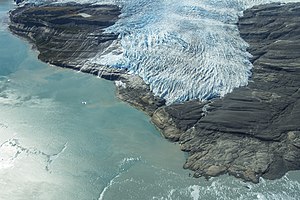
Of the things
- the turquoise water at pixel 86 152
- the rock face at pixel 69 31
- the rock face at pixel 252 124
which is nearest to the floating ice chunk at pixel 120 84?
the turquoise water at pixel 86 152

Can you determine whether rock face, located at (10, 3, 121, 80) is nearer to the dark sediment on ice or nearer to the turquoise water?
the dark sediment on ice

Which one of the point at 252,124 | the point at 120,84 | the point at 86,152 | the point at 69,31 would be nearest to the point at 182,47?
the point at 120,84

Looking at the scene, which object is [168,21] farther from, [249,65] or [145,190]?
[145,190]

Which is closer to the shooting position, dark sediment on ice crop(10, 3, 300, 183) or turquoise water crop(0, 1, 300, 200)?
turquoise water crop(0, 1, 300, 200)

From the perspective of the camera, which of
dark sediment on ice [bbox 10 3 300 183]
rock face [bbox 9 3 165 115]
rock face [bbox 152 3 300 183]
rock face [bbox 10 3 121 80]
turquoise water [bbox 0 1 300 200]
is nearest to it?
turquoise water [bbox 0 1 300 200]

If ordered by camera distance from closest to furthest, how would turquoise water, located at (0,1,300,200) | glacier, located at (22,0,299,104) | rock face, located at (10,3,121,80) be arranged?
1. turquoise water, located at (0,1,300,200)
2. glacier, located at (22,0,299,104)
3. rock face, located at (10,3,121,80)

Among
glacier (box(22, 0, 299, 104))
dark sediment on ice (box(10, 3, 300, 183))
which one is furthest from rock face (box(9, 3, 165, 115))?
glacier (box(22, 0, 299, 104))

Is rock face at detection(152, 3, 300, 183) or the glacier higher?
the glacier

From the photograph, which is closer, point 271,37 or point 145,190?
point 145,190

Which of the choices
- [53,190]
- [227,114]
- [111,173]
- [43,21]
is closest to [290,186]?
[227,114]
